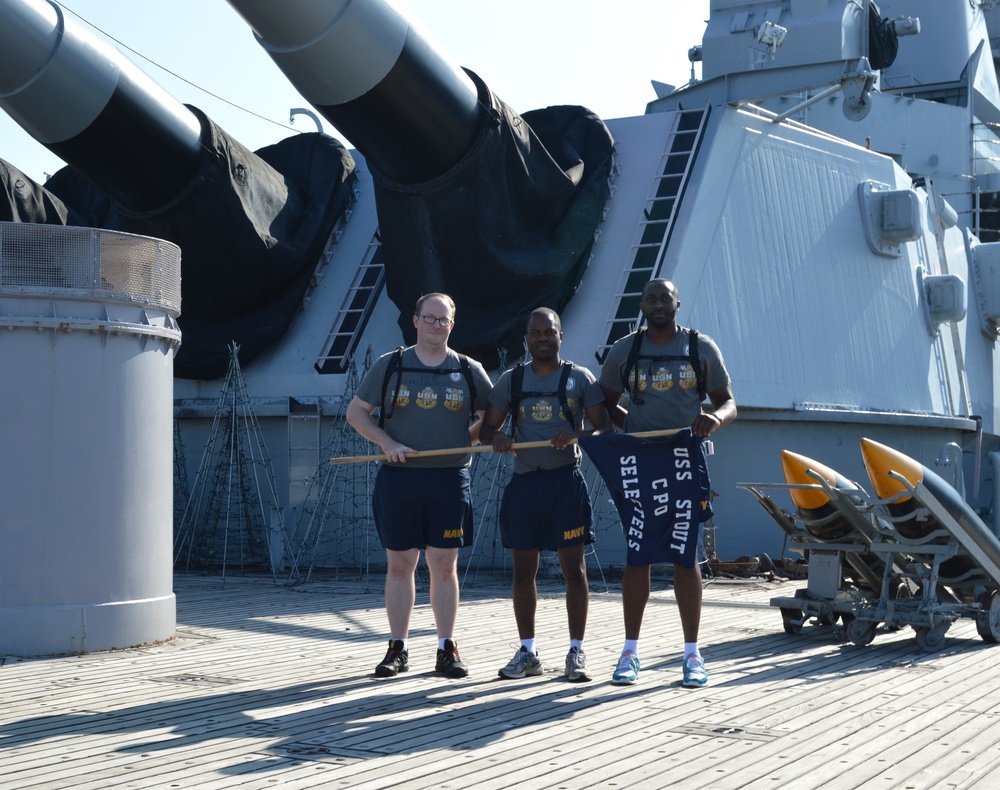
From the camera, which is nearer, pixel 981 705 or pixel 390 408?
pixel 981 705

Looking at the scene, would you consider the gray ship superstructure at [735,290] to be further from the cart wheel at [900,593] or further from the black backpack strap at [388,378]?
the black backpack strap at [388,378]

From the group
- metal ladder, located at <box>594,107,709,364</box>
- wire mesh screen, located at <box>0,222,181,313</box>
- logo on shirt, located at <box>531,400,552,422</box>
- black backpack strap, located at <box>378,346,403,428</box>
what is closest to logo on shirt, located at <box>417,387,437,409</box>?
black backpack strap, located at <box>378,346,403,428</box>

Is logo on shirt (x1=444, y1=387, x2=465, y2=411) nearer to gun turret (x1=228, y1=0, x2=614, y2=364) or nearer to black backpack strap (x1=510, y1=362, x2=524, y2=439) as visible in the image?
black backpack strap (x1=510, y1=362, x2=524, y2=439)

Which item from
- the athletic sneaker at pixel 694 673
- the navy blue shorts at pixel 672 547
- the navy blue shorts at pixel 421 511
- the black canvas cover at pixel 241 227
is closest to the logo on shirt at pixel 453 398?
the navy blue shorts at pixel 421 511

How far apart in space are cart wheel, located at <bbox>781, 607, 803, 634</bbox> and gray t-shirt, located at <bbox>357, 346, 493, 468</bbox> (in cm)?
246

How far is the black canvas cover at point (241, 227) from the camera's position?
12.1 meters

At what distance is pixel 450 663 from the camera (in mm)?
5887

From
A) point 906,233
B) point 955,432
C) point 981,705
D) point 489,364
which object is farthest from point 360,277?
point 981,705

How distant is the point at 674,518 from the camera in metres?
5.71

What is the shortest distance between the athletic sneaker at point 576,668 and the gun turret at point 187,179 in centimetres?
694

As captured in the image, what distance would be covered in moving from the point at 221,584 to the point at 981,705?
7175 millimetres

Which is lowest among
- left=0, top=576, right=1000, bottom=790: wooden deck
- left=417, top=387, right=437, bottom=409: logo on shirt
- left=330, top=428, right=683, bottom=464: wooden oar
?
left=0, top=576, right=1000, bottom=790: wooden deck

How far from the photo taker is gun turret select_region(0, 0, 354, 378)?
10352 mm

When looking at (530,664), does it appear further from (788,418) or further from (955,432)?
(955,432)
